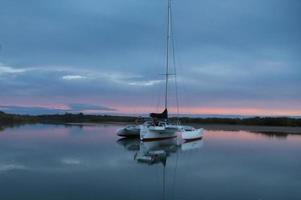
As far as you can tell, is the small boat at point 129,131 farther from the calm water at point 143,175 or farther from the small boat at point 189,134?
the calm water at point 143,175

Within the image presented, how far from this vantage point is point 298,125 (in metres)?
57.7

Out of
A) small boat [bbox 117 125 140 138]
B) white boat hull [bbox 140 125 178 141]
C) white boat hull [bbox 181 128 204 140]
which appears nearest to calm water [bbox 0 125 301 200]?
white boat hull [bbox 140 125 178 141]

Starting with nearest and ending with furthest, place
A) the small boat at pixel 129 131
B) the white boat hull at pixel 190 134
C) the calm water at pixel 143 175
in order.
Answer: the calm water at pixel 143 175 < the white boat hull at pixel 190 134 < the small boat at pixel 129 131

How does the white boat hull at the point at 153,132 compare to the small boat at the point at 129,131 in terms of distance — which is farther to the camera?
the small boat at the point at 129,131

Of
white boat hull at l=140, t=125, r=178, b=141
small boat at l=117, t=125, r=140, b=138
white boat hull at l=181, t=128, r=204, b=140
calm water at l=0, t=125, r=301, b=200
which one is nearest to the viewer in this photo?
calm water at l=0, t=125, r=301, b=200

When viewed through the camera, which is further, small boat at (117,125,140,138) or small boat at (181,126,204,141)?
small boat at (117,125,140,138)

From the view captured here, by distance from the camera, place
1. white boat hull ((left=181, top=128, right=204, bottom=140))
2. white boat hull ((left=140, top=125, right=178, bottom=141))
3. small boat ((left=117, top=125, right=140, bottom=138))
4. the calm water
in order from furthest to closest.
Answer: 1. small boat ((left=117, top=125, right=140, bottom=138))
2. white boat hull ((left=181, top=128, right=204, bottom=140))
3. white boat hull ((left=140, top=125, right=178, bottom=141))
4. the calm water

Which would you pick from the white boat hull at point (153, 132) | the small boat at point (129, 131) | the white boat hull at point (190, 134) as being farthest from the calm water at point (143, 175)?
the small boat at point (129, 131)

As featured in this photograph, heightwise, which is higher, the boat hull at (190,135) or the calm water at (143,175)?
A: the boat hull at (190,135)

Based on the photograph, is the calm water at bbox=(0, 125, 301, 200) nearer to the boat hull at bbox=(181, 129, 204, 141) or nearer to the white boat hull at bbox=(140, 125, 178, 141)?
the white boat hull at bbox=(140, 125, 178, 141)

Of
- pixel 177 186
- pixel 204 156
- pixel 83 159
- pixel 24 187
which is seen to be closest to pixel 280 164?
pixel 204 156

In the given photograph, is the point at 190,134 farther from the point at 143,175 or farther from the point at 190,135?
the point at 143,175

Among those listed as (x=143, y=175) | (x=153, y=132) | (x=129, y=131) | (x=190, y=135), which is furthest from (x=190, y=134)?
(x=143, y=175)

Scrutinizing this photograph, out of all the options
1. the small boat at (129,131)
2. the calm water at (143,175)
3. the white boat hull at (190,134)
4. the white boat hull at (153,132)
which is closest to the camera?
the calm water at (143,175)
